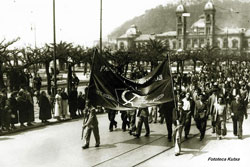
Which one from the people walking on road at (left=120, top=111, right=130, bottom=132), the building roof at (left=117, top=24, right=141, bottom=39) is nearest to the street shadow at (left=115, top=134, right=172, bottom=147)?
the people walking on road at (left=120, top=111, right=130, bottom=132)

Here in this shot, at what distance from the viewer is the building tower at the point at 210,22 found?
11400 cm

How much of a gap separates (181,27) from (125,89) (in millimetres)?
109744

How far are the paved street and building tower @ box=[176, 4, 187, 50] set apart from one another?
106 m

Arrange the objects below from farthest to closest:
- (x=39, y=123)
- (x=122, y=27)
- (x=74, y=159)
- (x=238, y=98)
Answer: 1. (x=122, y=27)
2. (x=39, y=123)
3. (x=238, y=98)
4. (x=74, y=159)

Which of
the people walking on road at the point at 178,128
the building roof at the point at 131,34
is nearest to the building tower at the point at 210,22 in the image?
the building roof at the point at 131,34

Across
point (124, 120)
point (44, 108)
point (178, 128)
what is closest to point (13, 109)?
point (44, 108)

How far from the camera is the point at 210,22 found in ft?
377

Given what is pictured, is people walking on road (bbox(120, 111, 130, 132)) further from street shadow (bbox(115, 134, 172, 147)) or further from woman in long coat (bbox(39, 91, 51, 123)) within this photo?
woman in long coat (bbox(39, 91, 51, 123))

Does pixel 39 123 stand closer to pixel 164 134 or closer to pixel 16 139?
pixel 16 139

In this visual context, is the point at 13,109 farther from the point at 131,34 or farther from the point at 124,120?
the point at 131,34

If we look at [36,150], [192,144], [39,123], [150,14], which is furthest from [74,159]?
[150,14]

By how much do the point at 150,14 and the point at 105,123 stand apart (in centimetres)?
18892

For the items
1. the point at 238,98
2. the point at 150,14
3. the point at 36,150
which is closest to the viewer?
Answer: the point at 36,150

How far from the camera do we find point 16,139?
36.0ft
